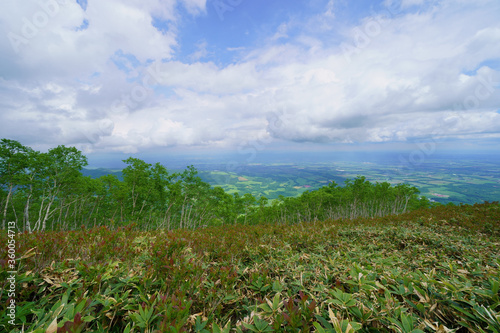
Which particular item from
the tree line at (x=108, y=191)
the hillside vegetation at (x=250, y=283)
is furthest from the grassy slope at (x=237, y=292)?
the tree line at (x=108, y=191)

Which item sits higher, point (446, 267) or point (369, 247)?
point (446, 267)

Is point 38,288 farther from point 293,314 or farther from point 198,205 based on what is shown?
point 198,205

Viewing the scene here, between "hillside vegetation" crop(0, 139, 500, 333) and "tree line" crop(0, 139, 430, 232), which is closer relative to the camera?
"hillside vegetation" crop(0, 139, 500, 333)

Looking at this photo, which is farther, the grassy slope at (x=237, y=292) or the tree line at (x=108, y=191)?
the tree line at (x=108, y=191)

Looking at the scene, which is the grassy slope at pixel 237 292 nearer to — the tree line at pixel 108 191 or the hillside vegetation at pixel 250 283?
the hillside vegetation at pixel 250 283

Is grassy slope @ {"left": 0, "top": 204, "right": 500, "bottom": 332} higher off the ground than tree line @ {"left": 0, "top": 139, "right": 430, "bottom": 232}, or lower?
higher

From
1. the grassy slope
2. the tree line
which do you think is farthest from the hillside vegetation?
the tree line

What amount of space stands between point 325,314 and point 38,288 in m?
3.44

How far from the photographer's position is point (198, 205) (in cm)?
3117

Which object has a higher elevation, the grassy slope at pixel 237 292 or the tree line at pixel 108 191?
the grassy slope at pixel 237 292

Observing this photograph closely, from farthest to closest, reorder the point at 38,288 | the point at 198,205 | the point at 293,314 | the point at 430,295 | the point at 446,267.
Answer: the point at 198,205 < the point at 446,267 < the point at 38,288 < the point at 430,295 < the point at 293,314

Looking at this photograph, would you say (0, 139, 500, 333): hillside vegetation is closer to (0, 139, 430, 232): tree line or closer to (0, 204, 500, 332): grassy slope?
(0, 204, 500, 332): grassy slope

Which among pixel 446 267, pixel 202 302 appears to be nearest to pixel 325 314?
pixel 202 302

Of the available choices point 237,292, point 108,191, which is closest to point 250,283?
point 237,292
